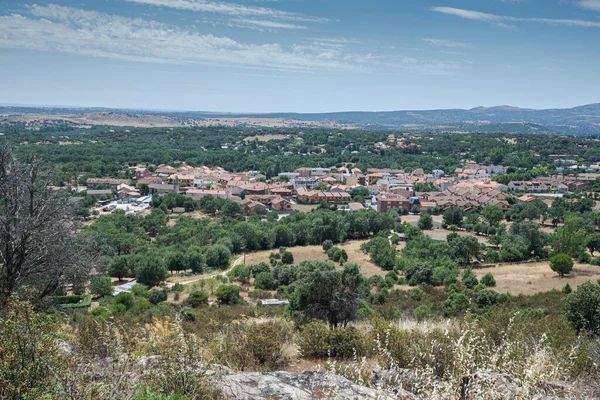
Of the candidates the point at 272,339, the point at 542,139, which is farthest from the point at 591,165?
the point at 272,339

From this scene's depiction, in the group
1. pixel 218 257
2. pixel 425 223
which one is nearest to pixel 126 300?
pixel 218 257

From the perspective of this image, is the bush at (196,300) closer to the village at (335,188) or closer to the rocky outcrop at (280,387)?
the rocky outcrop at (280,387)

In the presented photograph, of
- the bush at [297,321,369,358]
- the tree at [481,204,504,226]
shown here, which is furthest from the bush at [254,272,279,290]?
the tree at [481,204,504,226]

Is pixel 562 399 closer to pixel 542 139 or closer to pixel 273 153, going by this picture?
pixel 273 153

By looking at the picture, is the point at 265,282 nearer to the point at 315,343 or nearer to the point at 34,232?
the point at 34,232

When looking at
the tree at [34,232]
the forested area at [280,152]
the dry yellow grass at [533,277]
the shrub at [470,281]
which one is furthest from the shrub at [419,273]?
the forested area at [280,152]
